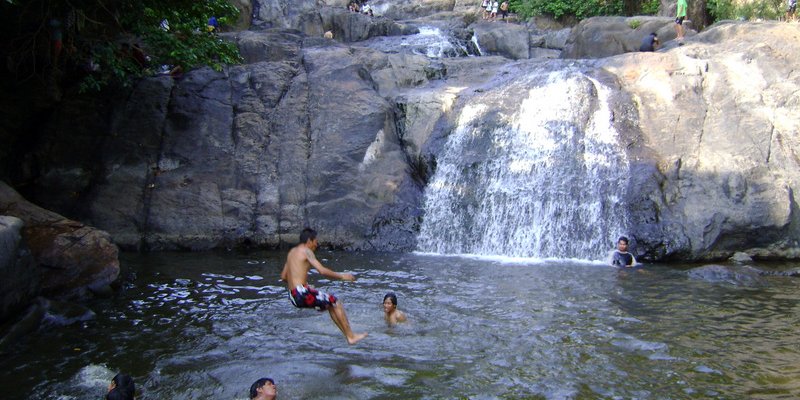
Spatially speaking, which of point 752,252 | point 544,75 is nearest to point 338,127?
point 544,75

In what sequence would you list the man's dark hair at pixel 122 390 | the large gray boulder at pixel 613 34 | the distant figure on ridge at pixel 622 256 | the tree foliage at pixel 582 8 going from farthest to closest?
the tree foliage at pixel 582 8
the large gray boulder at pixel 613 34
the distant figure on ridge at pixel 622 256
the man's dark hair at pixel 122 390

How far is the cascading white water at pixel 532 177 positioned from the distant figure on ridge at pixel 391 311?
5906 millimetres

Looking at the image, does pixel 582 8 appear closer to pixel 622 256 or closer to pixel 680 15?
pixel 680 15

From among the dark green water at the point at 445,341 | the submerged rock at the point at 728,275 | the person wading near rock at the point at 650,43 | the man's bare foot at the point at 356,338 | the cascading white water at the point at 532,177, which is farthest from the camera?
the person wading near rock at the point at 650,43

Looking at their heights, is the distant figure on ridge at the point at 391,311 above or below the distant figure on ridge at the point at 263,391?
above

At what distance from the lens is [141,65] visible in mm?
15242

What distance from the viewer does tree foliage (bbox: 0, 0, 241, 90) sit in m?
11.9

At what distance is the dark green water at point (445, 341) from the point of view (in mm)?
6719

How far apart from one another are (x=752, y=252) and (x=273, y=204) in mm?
10547

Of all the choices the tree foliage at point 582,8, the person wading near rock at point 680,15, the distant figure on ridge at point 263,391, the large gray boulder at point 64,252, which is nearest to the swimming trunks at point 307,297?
the distant figure on ridge at point 263,391

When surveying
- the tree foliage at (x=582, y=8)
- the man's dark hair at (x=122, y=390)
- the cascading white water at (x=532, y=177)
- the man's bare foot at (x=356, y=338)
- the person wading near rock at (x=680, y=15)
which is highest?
the tree foliage at (x=582, y=8)

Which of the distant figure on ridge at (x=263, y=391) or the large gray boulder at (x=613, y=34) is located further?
the large gray boulder at (x=613, y=34)

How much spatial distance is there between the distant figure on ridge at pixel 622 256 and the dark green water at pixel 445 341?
58cm

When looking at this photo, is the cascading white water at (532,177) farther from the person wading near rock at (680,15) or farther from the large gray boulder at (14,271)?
the large gray boulder at (14,271)
